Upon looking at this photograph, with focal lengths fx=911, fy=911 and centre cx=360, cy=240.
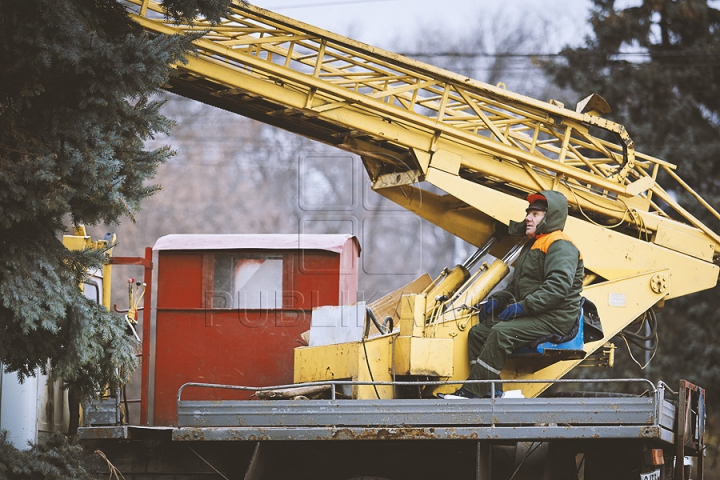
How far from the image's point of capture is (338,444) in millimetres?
7066

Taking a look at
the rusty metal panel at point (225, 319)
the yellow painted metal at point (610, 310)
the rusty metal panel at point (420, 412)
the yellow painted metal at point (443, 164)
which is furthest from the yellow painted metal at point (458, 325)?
the rusty metal panel at point (225, 319)

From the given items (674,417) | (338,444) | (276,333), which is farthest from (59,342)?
(674,417)

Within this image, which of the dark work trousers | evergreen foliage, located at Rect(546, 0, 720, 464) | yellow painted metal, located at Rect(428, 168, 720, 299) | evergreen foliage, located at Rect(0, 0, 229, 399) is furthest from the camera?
evergreen foliage, located at Rect(546, 0, 720, 464)

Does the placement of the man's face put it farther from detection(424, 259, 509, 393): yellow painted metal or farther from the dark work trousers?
the dark work trousers

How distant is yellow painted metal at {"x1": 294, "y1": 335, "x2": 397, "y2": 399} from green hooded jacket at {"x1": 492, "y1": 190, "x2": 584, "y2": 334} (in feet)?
3.75

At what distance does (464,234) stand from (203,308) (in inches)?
108

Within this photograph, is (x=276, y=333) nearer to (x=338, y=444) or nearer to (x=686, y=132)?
(x=338, y=444)

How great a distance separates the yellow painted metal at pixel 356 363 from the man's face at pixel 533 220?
58.6 inches

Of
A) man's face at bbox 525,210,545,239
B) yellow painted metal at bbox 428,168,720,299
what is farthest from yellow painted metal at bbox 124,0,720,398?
man's face at bbox 525,210,545,239

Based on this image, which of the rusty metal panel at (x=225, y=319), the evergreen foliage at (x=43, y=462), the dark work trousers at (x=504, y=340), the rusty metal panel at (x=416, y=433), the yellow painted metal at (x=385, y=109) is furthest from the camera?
the rusty metal panel at (x=225, y=319)

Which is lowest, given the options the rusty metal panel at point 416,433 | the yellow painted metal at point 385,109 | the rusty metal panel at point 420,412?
the rusty metal panel at point 416,433

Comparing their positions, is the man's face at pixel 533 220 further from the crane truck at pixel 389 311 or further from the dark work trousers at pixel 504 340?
the dark work trousers at pixel 504 340

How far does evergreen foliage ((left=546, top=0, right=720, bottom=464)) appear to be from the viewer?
19281 mm

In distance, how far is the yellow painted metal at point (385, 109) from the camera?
828 cm
